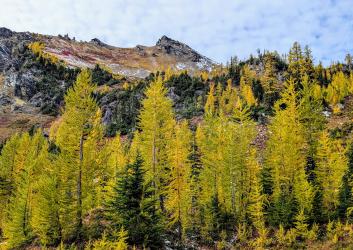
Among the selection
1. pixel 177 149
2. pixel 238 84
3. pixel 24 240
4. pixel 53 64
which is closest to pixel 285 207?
pixel 177 149

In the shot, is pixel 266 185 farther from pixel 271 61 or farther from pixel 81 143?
pixel 271 61

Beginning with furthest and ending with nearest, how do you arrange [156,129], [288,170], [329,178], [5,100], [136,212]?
[5,100] < [288,170] < [329,178] < [156,129] < [136,212]

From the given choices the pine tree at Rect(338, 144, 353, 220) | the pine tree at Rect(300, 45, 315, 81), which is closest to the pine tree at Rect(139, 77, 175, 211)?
the pine tree at Rect(338, 144, 353, 220)

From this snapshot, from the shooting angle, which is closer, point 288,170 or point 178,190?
point 178,190

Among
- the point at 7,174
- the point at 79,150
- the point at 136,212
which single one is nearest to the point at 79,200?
the point at 79,150

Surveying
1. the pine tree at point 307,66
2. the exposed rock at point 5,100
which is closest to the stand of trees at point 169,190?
the pine tree at point 307,66

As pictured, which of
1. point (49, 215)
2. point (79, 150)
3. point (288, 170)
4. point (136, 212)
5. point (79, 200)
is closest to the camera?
point (136, 212)

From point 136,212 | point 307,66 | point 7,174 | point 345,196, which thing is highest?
point 307,66

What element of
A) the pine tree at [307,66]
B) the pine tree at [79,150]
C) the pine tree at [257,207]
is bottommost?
the pine tree at [257,207]

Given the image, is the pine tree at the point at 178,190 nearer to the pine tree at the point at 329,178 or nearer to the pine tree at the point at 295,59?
the pine tree at the point at 329,178

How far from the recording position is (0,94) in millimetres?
134875

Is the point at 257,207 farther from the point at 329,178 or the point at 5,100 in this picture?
the point at 5,100

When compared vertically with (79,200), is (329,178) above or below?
above

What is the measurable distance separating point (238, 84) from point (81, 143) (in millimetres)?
91986
